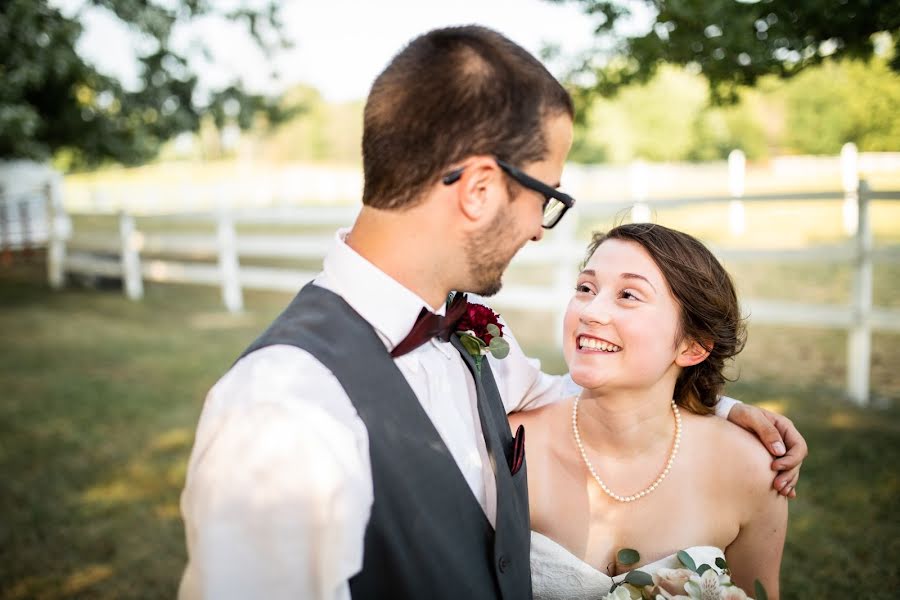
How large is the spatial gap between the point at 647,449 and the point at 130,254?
12.1 m

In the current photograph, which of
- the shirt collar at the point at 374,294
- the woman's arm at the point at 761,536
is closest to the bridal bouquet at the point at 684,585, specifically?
the woman's arm at the point at 761,536

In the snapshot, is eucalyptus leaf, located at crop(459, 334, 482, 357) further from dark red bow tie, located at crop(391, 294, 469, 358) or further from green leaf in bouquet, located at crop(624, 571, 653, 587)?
green leaf in bouquet, located at crop(624, 571, 653, 587)

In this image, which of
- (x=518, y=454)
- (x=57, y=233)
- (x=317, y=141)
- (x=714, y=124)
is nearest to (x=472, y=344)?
(x=518, y=454)

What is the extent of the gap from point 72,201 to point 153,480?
31.2 meters

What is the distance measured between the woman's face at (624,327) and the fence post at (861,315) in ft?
A: 15.0

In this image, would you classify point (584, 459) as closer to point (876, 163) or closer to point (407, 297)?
point (407, 297)

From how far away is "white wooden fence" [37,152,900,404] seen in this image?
589cm

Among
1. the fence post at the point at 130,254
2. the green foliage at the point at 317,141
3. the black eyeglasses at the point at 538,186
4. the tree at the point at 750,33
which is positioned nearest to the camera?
the black eyeglasses at the point at 538,186

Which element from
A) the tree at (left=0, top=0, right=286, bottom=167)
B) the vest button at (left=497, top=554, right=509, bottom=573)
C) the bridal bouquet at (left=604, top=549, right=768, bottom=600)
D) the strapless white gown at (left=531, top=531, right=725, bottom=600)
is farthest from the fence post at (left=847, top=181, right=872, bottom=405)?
the tree at (left=0, top=0, right=286, bottom=167)

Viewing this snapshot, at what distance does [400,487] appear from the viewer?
4.72 feet

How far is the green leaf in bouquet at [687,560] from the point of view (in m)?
1.96

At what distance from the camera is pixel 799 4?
306cm

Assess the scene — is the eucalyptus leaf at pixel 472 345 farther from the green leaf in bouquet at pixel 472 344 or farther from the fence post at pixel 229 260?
the fence post at pixel 229 260

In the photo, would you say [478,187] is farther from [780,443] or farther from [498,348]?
[780,443]
